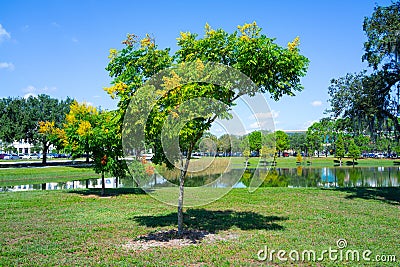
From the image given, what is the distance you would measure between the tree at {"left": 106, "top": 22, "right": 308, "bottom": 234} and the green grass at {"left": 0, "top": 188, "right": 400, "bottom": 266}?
1818mm

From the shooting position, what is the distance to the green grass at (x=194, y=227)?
748cm

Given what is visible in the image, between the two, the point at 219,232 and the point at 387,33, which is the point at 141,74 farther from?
the point at 387,33

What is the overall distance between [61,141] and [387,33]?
55.8ft

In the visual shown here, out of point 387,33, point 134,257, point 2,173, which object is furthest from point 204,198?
point 2,173

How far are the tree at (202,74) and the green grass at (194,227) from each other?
1.82 m

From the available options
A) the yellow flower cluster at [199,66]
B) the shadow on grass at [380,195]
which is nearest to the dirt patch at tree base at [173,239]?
the yellow flower cluster at [199,66]

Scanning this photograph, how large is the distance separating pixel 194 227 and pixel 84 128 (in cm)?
897

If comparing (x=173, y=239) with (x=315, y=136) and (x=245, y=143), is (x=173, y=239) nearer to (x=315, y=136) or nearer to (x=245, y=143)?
(x=245, y=143)

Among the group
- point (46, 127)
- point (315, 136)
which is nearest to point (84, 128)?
point (46, 127)

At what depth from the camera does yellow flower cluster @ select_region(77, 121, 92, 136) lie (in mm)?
17052

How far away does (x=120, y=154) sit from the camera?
1758 centimetres

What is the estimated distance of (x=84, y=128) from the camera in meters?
17.1

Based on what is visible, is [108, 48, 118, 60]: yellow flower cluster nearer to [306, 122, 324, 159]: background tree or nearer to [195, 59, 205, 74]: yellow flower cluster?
[195, 59, 205, 74]: yellow flower cluster

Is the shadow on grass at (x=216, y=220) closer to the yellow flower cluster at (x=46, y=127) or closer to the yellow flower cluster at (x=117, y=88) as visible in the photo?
the yellow flower cluster at (x=117, y=88)
